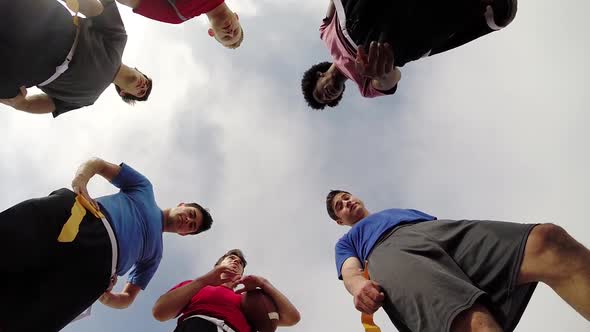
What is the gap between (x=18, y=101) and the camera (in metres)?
3.39

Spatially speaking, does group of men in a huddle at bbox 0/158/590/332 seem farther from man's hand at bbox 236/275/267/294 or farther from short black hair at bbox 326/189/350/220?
short black hair at bbox 326/189/350/220


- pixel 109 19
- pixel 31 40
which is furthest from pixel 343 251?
pixel 31 40

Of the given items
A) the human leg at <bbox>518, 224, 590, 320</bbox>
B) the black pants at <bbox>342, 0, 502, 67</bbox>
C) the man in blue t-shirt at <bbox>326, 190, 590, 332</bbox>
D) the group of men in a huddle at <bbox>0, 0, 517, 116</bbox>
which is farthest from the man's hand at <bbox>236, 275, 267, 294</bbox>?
the black pants at <bbox>342, 0, 502, 67</bbox>

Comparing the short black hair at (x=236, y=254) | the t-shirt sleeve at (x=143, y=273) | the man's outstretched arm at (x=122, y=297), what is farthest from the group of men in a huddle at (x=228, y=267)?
the short black hair at (x=236, y=254)

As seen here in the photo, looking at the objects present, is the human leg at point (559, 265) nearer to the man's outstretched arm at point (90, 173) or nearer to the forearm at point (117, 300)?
the man's outstretched arm at point (90, 173)

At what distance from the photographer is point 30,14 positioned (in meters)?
2.80

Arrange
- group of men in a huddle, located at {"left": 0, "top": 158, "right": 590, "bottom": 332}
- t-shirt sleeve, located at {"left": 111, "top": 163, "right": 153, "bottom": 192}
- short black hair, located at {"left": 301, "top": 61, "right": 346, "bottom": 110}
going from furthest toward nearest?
short black hair, located at {"left": 301, "top": 61, "right": 346, "bottom": 110} → t-shirt sleeve, located at {"left": 111, "top": 163, "right": 153, "bottom": 192} → group of men in a huddle, located at {"left": 0, "top": 158, "right": 590, "bottom": 332}

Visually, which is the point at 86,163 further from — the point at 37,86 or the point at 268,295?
the point at 268,295

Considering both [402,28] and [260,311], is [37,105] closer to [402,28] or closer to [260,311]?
[260,311]

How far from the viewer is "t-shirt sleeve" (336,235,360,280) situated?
3.56 m

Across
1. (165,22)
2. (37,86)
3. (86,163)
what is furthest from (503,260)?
(37,86)

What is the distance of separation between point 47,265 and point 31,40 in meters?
1.61

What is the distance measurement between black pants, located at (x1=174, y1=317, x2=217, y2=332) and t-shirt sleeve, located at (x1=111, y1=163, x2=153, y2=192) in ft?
4.69

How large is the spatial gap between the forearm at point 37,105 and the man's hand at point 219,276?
6.77 ft
